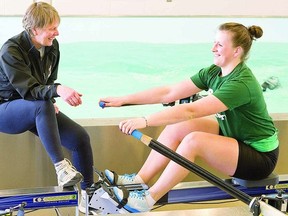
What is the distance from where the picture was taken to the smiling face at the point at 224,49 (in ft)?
7.73

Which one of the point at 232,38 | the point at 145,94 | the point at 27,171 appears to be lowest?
the point at 27,171

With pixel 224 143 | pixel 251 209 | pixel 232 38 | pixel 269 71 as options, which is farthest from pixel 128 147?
pixel 251 209

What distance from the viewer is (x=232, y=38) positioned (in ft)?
7.72

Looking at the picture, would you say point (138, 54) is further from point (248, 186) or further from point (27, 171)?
point (248, 186)

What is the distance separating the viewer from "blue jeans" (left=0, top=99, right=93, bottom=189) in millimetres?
2385

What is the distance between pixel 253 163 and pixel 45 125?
104 centimetres

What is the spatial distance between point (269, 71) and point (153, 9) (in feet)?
3.74

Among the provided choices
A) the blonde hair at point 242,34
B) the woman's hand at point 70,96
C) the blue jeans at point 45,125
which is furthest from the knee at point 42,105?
the blonde hair at point 242,34

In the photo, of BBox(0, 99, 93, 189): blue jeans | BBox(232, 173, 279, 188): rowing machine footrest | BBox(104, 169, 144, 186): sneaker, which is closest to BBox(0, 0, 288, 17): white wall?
BBox(0, 99, 93, 189): blue jeans

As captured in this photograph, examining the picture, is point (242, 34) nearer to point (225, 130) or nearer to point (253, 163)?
point (225, 130)

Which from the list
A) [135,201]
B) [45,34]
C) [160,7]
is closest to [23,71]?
[45,34]

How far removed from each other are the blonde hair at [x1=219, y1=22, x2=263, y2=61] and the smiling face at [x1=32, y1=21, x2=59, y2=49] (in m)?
0.84

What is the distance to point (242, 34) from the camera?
2357mm

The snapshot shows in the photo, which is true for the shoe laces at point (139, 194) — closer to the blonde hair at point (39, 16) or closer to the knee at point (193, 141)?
the knee at point (193, 141)
